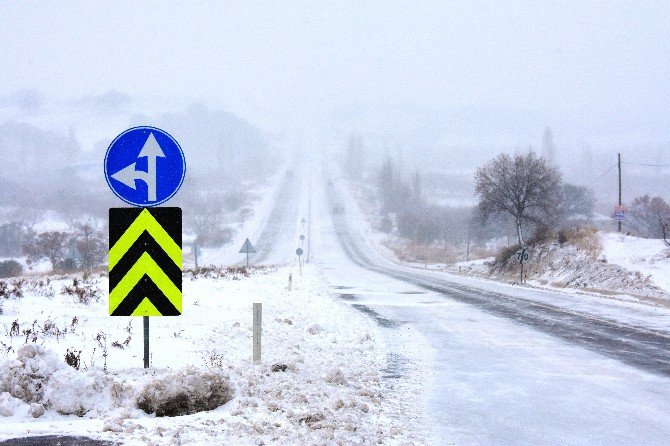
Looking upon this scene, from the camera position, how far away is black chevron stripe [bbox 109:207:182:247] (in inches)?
252

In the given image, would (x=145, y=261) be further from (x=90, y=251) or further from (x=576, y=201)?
(x=576, y=201)

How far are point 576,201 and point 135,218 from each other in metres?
101

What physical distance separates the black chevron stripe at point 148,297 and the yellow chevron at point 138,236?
0.37m

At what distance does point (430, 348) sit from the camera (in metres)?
10.4

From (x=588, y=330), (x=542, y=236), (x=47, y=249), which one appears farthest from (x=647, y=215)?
(x=588, y=330)

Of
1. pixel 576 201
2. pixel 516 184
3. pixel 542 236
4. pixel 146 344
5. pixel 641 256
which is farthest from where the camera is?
pixel 576 201

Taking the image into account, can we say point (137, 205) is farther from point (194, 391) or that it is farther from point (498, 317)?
point (498, 317)

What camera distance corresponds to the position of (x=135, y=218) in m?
6.44

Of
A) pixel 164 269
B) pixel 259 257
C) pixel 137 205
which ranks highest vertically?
pixel 137 205

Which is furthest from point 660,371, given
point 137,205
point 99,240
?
point 99,240

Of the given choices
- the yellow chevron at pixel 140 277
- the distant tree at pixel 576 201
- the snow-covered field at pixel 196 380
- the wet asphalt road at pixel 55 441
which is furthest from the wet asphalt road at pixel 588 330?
the distant tree at pixel 576 201

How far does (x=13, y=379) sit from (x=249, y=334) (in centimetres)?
584

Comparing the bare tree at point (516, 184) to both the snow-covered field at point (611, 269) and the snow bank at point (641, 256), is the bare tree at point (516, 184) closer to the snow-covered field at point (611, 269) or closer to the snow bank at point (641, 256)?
the snow-covered field at point (611, 269)

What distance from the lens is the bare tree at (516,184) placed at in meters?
48.8
